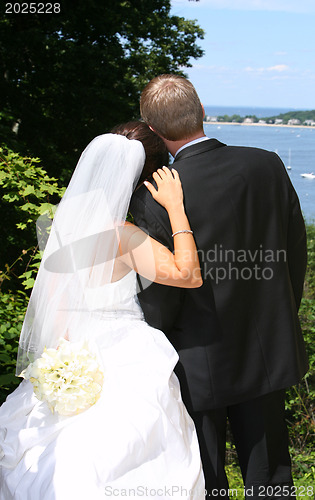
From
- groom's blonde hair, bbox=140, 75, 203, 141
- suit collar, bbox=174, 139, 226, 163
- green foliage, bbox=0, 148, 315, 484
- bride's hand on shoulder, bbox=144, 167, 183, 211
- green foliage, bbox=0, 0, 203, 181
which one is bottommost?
green foliage, bbox=0, 148, 315, 484

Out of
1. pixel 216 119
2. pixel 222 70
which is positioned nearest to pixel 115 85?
pixel 222 70

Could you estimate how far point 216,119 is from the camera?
584 cm

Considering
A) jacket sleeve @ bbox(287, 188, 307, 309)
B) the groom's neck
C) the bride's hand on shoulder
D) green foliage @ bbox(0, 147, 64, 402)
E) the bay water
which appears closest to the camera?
the bride's hand on shoulder

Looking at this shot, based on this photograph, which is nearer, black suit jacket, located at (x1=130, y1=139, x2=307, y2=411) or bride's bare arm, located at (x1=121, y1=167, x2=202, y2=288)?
bride's bare arm, located at (x1=121, y1=167, x2=202, y2=288)

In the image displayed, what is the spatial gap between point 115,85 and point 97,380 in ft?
23.8

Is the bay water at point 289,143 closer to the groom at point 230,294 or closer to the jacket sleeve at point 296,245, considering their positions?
the jacket sleeve at point 296,245

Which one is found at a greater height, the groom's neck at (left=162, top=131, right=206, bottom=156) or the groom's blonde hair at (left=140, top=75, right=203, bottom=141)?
the groom's blonde hair at (left=140, top=75, right=203, bottom=141)

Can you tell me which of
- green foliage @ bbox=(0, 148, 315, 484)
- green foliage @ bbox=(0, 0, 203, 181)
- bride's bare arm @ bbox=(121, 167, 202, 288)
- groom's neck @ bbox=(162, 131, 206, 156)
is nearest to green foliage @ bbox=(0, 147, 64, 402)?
green foliage @ bbox=(0, 148, 315, 484)

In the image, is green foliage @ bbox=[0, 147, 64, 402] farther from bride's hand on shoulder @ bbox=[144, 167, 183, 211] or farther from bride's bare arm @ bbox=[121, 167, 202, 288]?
bride's hand on shoulder @ bbox=[144, 167, 183, 211]

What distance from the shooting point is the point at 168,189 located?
189cm

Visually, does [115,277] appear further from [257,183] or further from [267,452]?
[267,452]

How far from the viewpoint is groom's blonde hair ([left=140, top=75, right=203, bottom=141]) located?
6.38 ft

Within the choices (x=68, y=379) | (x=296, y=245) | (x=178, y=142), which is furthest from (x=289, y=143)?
(x=68, y=379)

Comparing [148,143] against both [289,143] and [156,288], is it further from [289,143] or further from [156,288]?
[289,143]
